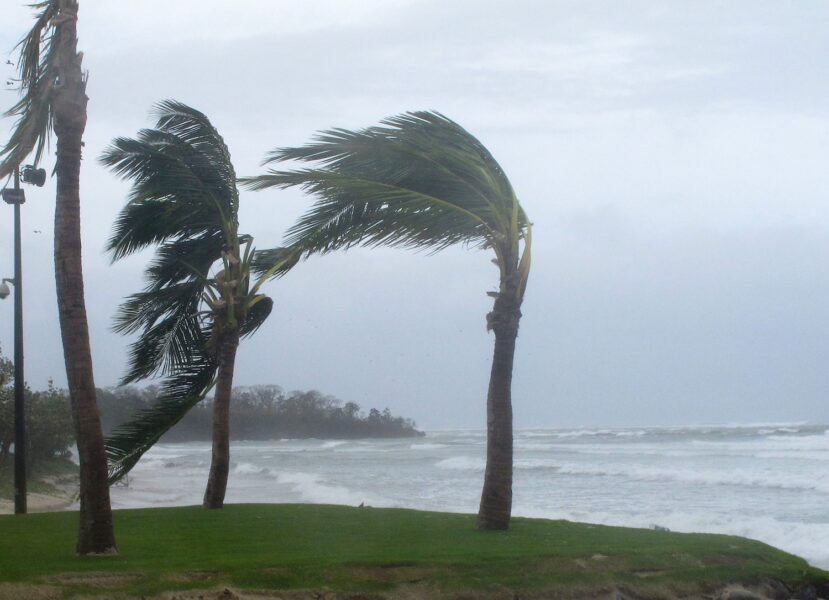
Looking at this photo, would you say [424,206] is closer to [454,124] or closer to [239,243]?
[454,124]

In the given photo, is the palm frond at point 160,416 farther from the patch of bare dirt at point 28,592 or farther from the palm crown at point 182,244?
the patch of bare dirt at point 28,592

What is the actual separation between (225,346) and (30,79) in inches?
208

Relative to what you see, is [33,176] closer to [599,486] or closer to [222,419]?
[222,419]

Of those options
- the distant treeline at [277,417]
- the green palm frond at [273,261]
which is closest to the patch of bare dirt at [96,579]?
the green palm frond at [273,261]

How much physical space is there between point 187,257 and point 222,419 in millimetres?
2576

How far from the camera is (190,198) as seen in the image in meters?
14.2

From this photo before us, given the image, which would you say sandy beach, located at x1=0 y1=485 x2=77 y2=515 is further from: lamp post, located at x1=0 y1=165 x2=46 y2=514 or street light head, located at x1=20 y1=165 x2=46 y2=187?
street light head, located at x1=20 y1=165 x2=46 y2=187

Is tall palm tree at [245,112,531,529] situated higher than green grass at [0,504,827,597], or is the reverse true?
tall palm tree at [245,112,531,529]

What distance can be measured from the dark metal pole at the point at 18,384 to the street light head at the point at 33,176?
0.39 feet

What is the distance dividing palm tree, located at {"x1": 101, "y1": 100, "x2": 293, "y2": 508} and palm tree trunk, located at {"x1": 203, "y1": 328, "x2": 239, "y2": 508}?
15mm

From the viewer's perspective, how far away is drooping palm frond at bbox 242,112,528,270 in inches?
430

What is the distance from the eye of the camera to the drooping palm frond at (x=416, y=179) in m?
10.9

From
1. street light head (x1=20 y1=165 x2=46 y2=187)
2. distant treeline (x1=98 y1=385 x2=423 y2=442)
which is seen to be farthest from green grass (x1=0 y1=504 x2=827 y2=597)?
distant treeline (x1=98 y1=385 x2=423 y2=442)

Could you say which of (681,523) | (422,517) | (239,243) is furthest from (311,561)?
(681,523)
